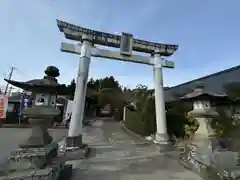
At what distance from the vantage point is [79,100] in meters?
7.62

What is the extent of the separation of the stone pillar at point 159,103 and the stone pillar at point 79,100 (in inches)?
136

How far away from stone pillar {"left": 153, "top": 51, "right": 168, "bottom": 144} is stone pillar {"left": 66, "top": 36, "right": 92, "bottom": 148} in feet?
11.3

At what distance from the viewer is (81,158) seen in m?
6.80

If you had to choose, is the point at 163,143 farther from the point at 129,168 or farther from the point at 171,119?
the point at 129,168

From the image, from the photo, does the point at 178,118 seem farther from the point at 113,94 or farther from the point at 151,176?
the point at 113,94

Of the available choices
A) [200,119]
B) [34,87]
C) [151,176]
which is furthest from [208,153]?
[34,87]

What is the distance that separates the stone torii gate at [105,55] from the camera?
24.9 ft

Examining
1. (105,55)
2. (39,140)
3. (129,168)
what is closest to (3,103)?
(105,55)

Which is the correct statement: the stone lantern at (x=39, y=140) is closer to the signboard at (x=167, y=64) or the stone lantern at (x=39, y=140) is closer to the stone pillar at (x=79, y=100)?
the stone pillar at (x=79, y=100)

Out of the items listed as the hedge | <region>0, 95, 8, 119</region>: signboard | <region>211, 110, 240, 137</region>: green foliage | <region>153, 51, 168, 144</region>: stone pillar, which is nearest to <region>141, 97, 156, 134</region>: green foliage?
the hedge

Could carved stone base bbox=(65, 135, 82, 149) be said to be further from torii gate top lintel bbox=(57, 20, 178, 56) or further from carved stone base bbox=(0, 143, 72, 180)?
torii gate top lintel bbox=(57, 20, 178, 56)

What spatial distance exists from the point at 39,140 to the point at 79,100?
345 centimetres

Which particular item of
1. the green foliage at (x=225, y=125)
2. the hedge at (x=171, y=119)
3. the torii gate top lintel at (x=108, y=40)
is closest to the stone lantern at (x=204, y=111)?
the green foliage at (x=225, y=125)

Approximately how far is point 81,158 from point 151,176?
2.98 meters
